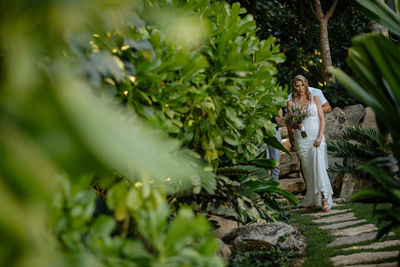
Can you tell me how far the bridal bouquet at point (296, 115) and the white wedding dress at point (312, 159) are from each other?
0.38ft

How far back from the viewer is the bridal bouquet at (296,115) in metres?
6.22

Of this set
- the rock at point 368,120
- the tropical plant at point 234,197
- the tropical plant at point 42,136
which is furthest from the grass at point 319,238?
the rock at point 368,120

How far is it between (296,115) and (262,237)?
3198 mm

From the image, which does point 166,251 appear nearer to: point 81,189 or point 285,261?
point 81,189

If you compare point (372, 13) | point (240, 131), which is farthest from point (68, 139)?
point (240, 131)

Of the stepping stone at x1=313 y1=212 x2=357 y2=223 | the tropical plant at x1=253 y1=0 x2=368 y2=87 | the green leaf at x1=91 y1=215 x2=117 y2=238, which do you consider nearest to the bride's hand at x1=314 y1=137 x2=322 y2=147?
the stepping stone at x1=313 y1=212 x2=357 y2=223

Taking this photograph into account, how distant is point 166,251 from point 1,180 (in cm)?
62

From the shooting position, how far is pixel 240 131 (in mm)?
2811

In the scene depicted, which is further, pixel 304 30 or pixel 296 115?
pixel 304 30

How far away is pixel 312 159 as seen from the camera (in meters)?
6.33

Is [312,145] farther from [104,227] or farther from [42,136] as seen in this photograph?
[42,136]

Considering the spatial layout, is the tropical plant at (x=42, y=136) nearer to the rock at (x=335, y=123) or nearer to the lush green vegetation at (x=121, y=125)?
the lush green vegetation at (x=121, y=125)

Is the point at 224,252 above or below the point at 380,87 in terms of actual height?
below

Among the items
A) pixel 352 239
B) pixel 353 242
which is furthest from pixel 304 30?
pixel 353 242
